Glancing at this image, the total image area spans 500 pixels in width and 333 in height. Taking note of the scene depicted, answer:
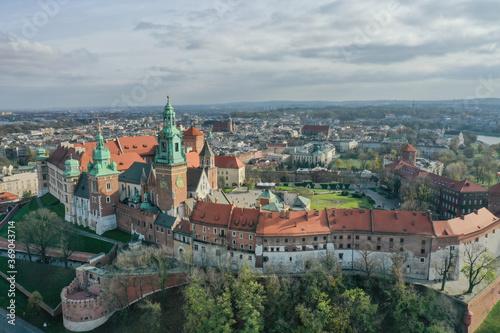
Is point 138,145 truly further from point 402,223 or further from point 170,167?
point 402,223

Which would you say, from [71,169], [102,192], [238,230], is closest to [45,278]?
[102,192]

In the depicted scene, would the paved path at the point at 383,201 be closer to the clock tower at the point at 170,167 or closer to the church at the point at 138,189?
the church at the point at 138,189

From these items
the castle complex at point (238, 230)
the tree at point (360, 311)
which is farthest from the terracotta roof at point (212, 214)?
the tree at point (360, 311)

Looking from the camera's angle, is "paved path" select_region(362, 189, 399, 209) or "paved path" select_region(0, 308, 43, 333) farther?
"paved path" select_region(362, 189, 399, 209)

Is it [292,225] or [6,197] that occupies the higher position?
[292,225]

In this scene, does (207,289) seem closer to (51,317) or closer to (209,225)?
(209,225)

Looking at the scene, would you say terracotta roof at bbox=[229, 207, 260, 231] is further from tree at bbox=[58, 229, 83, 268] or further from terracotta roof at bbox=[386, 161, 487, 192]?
terracotta roof at bbox=[386, 161, 487, 192]

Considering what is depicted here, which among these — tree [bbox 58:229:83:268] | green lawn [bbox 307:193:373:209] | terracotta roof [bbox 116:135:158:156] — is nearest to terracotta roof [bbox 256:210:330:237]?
green lawn [bbox 307:193:373:209]

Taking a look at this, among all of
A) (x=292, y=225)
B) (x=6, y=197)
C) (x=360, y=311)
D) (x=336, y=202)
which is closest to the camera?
(x=360, y=311)
